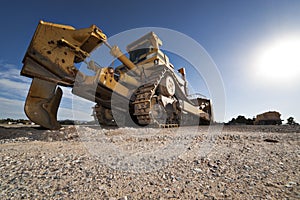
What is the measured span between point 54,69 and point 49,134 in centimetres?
157

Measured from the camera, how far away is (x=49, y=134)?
325 cm

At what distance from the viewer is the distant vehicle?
14633 millimetres

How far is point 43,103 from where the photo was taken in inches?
137

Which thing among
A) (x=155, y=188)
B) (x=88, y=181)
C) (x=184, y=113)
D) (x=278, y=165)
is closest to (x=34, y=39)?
(x=88, y=181)

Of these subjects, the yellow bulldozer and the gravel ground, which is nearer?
the gravel ground

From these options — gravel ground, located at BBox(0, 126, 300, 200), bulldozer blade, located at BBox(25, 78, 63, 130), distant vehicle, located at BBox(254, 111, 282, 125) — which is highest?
distant vehicle, located at BBox(254, 111, 282, 125)

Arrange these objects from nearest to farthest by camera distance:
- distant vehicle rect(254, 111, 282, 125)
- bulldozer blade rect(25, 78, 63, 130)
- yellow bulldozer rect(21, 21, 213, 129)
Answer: bulldozer blade rect(25, 78, 63, 130), yellow bulldozer rect(21, 21, 213, 129), distant vehicle rect(254, 111, 282, 125)

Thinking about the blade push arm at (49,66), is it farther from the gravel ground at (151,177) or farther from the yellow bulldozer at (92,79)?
the gravel ground at (151,177)

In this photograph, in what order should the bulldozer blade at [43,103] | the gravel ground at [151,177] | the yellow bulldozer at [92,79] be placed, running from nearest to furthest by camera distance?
the gravel ground at [151,177]
the bulldozer blade at [43,103]
the yellow bulldozer at [92,79]

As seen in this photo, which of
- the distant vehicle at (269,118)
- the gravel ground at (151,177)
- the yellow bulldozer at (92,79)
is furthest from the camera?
A: the distant vehicle at (269,118)

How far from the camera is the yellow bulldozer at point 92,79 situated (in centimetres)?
349

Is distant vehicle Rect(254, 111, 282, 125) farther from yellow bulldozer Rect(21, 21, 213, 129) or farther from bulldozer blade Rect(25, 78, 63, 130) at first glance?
bulldozer blade Rect(25, 78, 63, 130)

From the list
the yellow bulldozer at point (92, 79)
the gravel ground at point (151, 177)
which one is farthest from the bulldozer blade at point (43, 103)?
the gravel ground at point (151, 177)

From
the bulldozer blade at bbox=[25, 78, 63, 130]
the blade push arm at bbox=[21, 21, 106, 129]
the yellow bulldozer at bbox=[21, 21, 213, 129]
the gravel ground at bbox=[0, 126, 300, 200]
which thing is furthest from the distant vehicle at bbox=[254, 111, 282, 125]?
the bulldozer blade at bbox=[25, 78, 63, 130]
